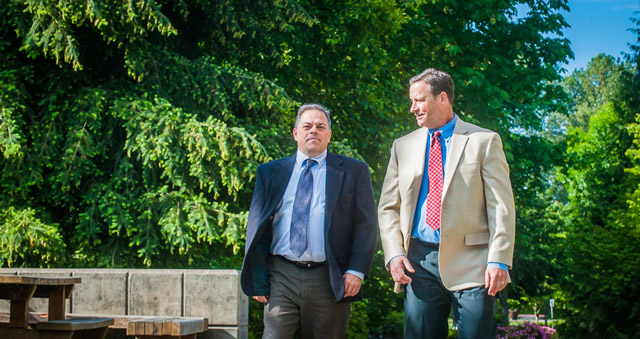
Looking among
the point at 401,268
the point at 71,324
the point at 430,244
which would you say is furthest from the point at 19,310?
the point at 430,244

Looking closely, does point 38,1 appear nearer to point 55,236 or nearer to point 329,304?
point 55,236

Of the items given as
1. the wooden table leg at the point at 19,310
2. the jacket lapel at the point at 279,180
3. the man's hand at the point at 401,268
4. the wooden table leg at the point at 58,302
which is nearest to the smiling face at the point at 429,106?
the man's hand at the point at 401,268

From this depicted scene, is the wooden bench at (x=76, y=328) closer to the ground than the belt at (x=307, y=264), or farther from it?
closer to the ground

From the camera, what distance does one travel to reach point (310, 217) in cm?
403

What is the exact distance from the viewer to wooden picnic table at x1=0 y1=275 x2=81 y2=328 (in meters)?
5.32

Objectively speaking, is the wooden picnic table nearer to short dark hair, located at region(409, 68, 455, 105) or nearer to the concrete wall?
the concrete wall

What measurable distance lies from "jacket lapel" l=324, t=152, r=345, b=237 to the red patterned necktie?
0.68 m

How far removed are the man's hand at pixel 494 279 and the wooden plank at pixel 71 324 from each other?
327 cm

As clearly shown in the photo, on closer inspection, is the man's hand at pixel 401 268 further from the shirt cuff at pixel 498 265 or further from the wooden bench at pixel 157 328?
the wooden bench at pixel 157 328

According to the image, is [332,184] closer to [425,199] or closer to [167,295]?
[425,199]

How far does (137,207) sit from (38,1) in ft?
9.98

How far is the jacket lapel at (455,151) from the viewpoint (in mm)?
3467

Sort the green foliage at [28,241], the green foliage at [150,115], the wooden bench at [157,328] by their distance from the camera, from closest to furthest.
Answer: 1. the wooden bench at [157,328]
2. the green foliage at [28,241]
3. the green foliage at [150,115]

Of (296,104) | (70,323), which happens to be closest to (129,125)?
(296,104)
